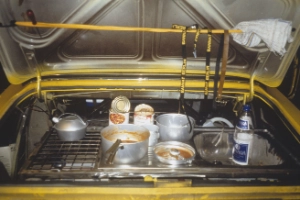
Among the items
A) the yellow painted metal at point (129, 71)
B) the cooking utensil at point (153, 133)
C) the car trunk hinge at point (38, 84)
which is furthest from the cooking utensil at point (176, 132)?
the car trunk hinge at point (38, 84)

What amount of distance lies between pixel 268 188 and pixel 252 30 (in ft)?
3.29

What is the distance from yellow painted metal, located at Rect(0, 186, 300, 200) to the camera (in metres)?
1.37

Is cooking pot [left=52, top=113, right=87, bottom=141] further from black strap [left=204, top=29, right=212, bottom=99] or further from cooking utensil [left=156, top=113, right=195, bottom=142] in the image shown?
black strap [left=204, top=29, right=212, bottom=99]

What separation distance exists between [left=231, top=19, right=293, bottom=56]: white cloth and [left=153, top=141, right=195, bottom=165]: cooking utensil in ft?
2.76

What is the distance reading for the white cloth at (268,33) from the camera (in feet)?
5.88

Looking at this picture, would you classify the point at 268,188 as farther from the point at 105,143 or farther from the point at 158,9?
the point at 158,9

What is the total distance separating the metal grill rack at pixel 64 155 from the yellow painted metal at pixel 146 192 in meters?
0.23

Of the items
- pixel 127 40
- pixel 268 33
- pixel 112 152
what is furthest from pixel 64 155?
pixel 268 33

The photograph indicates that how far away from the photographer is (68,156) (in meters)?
1.95

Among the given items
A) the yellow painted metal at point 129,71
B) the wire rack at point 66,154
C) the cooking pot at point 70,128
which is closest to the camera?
the wire rack at point 66,154

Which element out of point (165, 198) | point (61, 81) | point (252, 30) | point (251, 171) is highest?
point (252, 30)

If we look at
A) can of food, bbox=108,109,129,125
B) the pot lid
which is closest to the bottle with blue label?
the pot lid

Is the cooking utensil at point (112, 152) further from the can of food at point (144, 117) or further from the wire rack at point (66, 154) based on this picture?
the can of food at point (144, 117)

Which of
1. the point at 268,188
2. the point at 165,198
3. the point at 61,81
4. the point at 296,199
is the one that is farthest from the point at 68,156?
the point at 296,199
